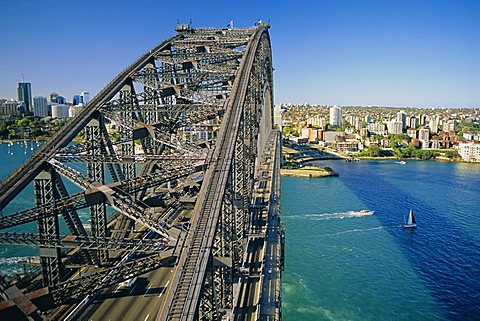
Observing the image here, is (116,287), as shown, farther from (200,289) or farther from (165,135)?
(200,289)

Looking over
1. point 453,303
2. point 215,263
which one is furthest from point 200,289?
point 453,303

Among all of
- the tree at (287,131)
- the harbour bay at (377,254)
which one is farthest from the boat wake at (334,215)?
the tree at (287,131)

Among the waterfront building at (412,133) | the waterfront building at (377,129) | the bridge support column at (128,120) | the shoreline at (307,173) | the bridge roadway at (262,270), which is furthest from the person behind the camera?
the waterfront building at (377,129)

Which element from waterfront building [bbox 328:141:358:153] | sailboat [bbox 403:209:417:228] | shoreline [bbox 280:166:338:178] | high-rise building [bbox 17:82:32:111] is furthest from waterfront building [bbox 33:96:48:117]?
sailboat [bbox 403:209:417:228]

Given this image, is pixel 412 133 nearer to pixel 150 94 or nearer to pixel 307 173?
pixel 307 173

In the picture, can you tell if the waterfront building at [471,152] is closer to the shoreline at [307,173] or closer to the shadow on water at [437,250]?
the shoreline at [307,173]

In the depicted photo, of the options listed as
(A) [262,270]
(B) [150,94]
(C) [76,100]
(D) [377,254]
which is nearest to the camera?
(A) [262,270]

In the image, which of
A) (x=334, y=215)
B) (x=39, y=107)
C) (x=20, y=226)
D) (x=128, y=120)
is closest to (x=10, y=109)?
(x=39, y=107)
